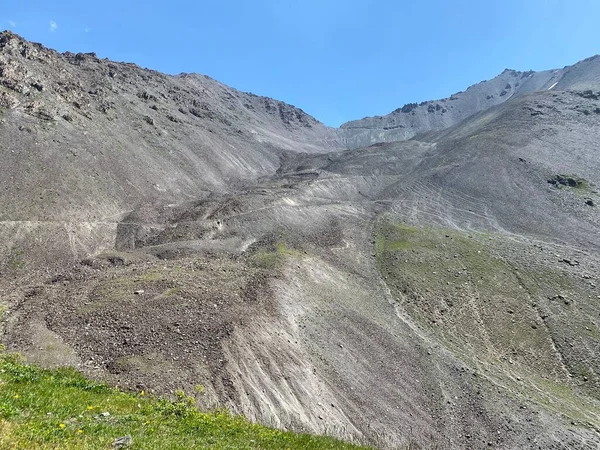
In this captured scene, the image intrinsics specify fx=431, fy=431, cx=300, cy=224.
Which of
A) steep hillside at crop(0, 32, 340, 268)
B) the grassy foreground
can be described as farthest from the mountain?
the grassy foreground

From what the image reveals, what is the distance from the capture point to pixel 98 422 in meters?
10.0

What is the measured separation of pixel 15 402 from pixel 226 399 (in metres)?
12.4

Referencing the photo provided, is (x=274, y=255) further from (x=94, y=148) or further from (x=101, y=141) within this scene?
(x=101, y=141)

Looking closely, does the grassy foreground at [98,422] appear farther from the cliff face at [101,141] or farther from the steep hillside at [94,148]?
the cliff face at [101,141]

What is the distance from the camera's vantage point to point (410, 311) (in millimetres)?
37500

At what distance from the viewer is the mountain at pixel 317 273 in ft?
77.9

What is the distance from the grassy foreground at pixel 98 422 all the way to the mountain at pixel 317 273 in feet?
24.0

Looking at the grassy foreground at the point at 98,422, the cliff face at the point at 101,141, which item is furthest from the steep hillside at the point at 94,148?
the grassy foreground at the point at 98,422

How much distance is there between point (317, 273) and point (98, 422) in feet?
97.0

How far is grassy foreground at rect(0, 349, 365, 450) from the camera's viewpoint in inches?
321

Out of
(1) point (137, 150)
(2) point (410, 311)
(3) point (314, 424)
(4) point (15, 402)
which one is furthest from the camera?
(1) point (137, 150)

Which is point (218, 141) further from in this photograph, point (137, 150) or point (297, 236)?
point (297, 236)

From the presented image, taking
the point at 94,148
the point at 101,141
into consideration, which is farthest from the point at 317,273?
the point at 101,141

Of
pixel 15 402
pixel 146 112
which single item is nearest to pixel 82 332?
pixel 15 402
